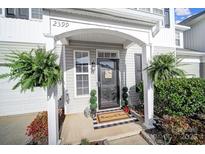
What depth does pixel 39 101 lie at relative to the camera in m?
6.59

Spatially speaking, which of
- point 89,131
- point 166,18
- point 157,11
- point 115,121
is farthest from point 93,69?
point 166,18

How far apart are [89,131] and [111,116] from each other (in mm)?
1365

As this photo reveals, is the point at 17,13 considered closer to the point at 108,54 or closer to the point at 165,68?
the point at 108,54

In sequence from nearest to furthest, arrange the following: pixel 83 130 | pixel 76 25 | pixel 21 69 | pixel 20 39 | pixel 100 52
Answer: pixel 21 69
pixel 76 25
pixel 83 130
pixel 20 39
pixel 100 52

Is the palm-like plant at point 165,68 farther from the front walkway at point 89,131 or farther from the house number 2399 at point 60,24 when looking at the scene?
the house number 2399 at point 60,24

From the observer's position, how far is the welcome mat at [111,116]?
5359 millimetres

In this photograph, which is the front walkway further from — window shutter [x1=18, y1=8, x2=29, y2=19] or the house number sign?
window shutter [x1=18, y1=8, x2=29, y2=19]

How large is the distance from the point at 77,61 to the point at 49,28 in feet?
8.96

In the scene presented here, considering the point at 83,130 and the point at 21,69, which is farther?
the point at 83,130

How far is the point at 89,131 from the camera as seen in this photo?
454 cm

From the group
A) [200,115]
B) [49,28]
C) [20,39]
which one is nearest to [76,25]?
[49,28]

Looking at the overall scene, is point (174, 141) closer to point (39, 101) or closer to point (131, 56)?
point (131, 56)

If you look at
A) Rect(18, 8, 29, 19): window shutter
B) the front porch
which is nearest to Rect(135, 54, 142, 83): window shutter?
the front porch

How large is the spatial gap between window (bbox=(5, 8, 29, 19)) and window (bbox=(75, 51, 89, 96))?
2764 mm
